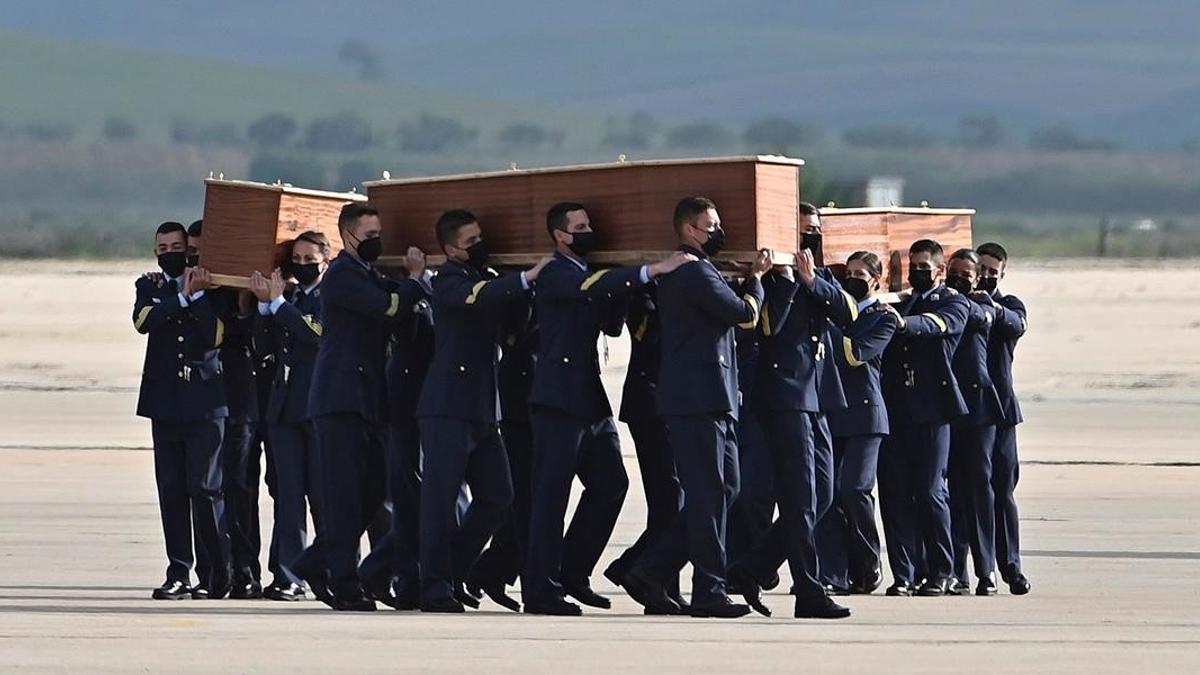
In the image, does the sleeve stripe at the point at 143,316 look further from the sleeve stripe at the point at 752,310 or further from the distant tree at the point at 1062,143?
the distant tree at the point at 1062,143

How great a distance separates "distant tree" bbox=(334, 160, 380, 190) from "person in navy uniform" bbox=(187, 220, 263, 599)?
78684 millimetres

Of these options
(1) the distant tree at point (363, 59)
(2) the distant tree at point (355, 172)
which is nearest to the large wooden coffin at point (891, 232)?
(2) the distant tree at point (355, 172)

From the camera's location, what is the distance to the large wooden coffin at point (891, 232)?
13.3 metres

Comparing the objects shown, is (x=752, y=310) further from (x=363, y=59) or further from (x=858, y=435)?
(x=363, y=59)

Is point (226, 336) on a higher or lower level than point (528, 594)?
higher

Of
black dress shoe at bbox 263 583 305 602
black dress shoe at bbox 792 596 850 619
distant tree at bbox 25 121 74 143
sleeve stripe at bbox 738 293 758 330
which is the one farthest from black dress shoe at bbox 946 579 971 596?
distant tree at bbox 25 121 74 143

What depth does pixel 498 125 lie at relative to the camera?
129m

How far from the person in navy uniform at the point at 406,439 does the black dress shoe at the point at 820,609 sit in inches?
68.0

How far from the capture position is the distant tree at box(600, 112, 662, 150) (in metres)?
120

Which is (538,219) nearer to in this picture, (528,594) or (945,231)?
(528,594)

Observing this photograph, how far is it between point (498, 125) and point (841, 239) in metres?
116

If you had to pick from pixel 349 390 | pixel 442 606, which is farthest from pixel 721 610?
pixel 349 390

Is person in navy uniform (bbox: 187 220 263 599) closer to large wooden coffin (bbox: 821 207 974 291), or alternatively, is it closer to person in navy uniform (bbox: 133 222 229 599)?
person in navy uniform (bbox: 133 222 229 599)

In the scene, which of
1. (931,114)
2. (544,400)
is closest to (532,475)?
(544,400)
